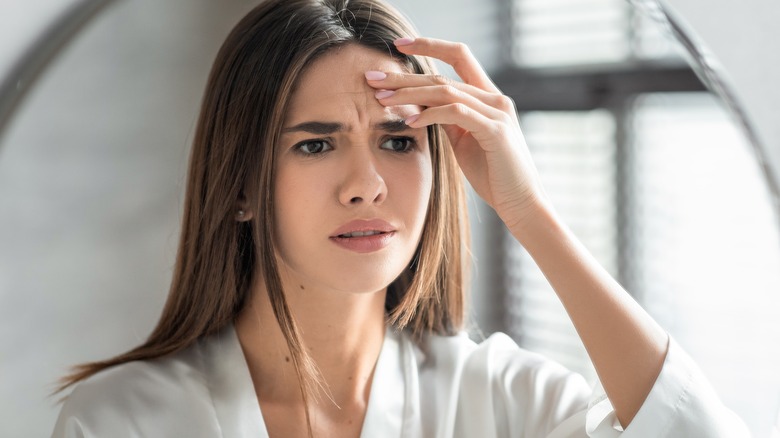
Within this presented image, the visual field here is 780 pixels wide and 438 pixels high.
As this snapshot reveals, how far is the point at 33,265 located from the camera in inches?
16.5

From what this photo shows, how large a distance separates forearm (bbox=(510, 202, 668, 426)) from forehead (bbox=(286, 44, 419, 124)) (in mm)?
129

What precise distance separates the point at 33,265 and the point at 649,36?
415mm

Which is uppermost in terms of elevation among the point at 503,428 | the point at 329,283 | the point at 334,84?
the point at 334,84

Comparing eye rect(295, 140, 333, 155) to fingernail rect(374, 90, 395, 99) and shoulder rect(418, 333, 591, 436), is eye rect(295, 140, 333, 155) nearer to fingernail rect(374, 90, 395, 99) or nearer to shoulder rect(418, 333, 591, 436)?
fingernail rect(374, 90, 395, 99)

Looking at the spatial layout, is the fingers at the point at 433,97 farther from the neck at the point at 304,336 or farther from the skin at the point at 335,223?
the neck at the point at 304,336

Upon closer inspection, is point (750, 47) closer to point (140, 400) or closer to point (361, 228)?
point (361, 228)

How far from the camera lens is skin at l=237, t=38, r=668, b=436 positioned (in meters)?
0.46

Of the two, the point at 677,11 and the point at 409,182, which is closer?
the point at 409,182

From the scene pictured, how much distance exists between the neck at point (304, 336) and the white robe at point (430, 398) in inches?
0.4

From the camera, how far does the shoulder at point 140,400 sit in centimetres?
43

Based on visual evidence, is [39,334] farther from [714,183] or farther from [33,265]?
[714,183]

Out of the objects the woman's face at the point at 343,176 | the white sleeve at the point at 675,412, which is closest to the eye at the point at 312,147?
the woman's face at the point at 343,176

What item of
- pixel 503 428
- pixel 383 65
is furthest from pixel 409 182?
pixel 503 428

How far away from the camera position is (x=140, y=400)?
445mm
